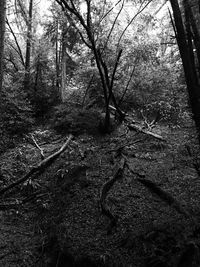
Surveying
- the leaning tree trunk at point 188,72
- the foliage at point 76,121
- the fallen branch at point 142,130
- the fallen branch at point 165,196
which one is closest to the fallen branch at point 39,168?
the foliage at point 76,121

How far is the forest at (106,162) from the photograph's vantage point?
14.6ft

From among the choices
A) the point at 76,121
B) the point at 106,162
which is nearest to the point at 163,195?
the point at 106,162

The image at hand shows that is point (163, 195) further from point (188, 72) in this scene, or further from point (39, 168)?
point (39, 168)

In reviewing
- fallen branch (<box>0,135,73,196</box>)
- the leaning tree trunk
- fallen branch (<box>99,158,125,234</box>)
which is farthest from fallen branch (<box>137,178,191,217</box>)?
fallen branch (<box>0,135,73,196</box>)

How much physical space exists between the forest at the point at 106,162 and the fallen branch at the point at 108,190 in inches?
1.0

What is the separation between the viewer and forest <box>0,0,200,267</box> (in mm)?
4441

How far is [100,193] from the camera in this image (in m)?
5.94

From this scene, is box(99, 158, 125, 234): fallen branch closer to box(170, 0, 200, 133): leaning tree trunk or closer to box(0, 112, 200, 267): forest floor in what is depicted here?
box(0, 112, 200, 267): forest floor

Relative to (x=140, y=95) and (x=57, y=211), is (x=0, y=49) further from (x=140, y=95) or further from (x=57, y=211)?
(x=140, y=95)

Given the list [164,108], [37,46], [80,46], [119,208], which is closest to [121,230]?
[119,208]

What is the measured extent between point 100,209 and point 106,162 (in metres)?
2.68

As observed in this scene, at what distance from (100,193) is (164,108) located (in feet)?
22.3

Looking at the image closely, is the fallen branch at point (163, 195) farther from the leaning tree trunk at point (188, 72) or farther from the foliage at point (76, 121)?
the foliage at point (76, 121)

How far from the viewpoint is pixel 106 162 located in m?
8.02
